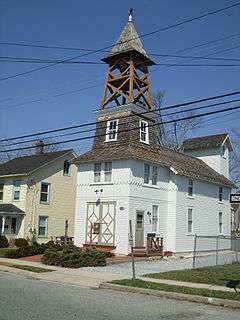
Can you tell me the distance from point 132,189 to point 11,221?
48.0ft

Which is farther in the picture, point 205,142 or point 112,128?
point 205,142

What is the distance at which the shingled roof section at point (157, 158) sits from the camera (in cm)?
2911

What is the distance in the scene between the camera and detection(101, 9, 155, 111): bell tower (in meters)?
31.2

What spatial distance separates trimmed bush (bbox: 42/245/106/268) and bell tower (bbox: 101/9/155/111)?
11.9m

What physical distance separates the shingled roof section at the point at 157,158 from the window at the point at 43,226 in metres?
10.1

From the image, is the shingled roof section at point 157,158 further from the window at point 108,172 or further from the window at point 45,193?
the window at point 45,193

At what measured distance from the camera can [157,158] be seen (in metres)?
31.1

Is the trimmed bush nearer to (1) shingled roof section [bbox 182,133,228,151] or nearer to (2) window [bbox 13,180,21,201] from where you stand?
(2) window [bbox 13,180,21,201]

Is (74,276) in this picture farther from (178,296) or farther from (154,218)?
(154,218)

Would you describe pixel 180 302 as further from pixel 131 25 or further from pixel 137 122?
pixel 131 25

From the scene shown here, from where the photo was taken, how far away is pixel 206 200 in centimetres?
3612

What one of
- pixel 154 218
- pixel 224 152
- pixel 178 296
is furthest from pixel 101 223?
pixel 224 152

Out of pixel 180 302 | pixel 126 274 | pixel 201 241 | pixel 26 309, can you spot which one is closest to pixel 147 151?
pixel 201 241

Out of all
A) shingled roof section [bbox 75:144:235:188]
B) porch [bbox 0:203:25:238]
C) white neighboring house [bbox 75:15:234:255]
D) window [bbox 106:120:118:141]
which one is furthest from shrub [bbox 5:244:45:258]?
porch [bbox 0:203:25:238]
